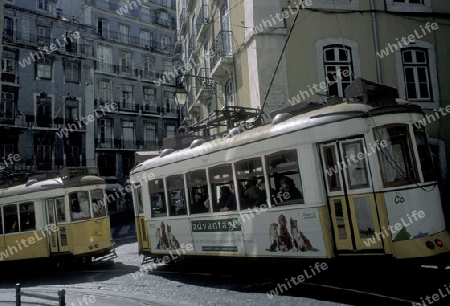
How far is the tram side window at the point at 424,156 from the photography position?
664 cm

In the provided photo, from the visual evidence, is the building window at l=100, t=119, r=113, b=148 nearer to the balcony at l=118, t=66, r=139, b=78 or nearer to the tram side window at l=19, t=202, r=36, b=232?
the balcony at l=118, t=66, r=139, b=78

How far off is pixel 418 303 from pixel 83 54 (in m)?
38.5

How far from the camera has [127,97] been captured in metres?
41.7

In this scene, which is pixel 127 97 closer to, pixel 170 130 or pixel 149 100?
pixel 149 100

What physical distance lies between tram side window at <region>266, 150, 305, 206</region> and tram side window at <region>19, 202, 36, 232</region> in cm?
843

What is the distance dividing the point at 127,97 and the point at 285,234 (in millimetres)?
37161

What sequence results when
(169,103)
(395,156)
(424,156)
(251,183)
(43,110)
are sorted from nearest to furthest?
(395,156) → (424,156) → (251,183) → (43,110) → (169,103)

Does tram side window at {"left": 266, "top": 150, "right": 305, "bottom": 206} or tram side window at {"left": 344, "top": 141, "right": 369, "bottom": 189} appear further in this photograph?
tram side window at {"left": 266, "top": 150, "right": 305, "bottom": 206}

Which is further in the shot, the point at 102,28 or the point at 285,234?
the point at 102,28

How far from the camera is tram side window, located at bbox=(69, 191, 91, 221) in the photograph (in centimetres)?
1184

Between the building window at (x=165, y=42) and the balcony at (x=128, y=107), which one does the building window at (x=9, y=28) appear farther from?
the building window at (x=165, y=42)

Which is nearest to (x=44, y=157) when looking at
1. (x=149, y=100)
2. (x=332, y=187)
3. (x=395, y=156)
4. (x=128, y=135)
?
(x=128, y=135)

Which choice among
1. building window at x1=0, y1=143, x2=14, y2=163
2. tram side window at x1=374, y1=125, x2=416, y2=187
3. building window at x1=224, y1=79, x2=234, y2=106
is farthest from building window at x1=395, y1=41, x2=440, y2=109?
building window at x1=0, y1=143, x2=14, y2=163

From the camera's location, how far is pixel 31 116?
33500mm
